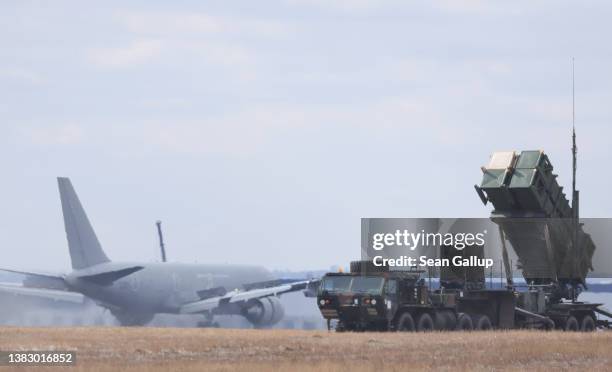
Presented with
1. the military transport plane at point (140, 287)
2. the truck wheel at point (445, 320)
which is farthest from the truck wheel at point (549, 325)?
the military transport plane at point (140, 287)

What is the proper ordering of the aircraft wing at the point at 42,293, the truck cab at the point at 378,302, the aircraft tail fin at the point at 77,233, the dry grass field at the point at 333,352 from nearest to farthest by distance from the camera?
the dry grass field at the point at 333,352 < the truck cab at the point at 378,302 < the aircraft tail fin at the point at 77,233 < the aircraft wing at the point at 42,293

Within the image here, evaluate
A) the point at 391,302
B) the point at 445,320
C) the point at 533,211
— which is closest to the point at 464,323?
the point at 445,320

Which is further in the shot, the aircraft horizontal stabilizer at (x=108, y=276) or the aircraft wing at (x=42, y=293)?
the aircraft wing at (x=42, y=293)

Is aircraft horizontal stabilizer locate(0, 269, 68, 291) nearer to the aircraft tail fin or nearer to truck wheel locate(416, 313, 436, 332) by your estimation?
the aircraft tail fin

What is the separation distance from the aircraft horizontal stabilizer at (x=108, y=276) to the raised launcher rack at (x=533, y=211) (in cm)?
3552

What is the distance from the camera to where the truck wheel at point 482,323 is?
148 feet

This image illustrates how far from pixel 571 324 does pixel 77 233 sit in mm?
40611

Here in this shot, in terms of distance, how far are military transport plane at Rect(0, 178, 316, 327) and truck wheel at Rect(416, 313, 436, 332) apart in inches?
1383

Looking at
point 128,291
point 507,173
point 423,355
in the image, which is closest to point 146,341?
point 423,355

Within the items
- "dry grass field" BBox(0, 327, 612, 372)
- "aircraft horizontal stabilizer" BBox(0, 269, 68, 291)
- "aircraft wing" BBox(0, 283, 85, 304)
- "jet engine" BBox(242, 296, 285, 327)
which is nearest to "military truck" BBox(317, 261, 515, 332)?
"dry grass field" BBox(0, 327, 612, 372)

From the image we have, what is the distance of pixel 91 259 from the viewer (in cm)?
8031

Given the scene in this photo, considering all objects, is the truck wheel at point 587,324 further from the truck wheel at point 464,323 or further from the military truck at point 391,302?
the truck wheel at point 464,323

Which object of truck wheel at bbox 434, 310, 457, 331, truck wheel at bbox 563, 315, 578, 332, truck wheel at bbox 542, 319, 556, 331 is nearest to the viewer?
truck wheel at bbox 434, 310, 457, 331

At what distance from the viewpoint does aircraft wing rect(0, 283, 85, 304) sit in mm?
83312
